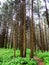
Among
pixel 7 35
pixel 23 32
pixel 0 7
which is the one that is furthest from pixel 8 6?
A: pixel 7 35

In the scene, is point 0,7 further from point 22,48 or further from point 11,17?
point 22,48

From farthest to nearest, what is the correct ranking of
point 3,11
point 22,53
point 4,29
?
point 4,29 < point 3,11 < point 22,53

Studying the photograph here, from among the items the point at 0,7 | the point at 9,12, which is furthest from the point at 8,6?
the point at 0,7

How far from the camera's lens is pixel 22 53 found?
2125cm

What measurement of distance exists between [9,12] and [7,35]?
15.7 metres

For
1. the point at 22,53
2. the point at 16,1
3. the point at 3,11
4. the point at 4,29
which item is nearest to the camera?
the point at 22,53

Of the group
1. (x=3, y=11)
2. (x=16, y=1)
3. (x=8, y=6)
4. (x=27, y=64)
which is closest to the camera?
(x=27, y=64)

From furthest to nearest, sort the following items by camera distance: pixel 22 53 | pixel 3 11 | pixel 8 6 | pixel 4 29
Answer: pixel 4 29, pixel 3 11, pixel 8 6, pixel 22 53

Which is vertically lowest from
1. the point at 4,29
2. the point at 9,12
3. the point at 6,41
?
the point at 6,41

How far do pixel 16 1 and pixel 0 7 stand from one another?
33.7 ft

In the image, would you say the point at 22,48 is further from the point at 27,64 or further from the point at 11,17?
the point at 11,17

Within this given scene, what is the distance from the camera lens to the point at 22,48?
70.5 feet

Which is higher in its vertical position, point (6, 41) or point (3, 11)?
point (3, 11)

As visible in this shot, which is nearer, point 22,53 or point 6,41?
point 22,53
